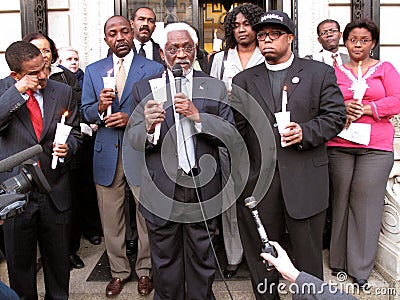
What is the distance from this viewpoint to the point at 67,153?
137 inches

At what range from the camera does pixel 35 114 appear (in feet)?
11.3

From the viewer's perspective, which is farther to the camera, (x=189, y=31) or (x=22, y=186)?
(x=189, y=31)

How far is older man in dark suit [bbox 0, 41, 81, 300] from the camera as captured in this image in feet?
10.8

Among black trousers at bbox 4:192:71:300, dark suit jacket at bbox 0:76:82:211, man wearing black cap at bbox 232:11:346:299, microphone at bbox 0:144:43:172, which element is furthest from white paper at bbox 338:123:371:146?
microphone at bbox 0:144:43:172

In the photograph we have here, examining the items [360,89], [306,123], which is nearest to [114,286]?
[306,123]

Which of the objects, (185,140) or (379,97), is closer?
(185,140)

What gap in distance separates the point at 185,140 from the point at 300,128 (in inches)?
29.6

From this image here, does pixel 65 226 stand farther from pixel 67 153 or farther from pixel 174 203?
pixel 174 203

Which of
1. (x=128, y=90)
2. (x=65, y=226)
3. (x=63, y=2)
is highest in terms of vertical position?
(x=63, y=2)

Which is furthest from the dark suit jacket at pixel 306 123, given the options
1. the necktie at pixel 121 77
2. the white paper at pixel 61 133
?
the white paper at pixel 61 133

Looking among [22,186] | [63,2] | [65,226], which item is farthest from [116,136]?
[63,2]

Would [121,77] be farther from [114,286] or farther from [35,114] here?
[114,286]

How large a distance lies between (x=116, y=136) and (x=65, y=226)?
806mm

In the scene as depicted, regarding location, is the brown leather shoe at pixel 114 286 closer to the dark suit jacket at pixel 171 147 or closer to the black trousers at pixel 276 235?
the dark suit jacket at pixel 171 147
